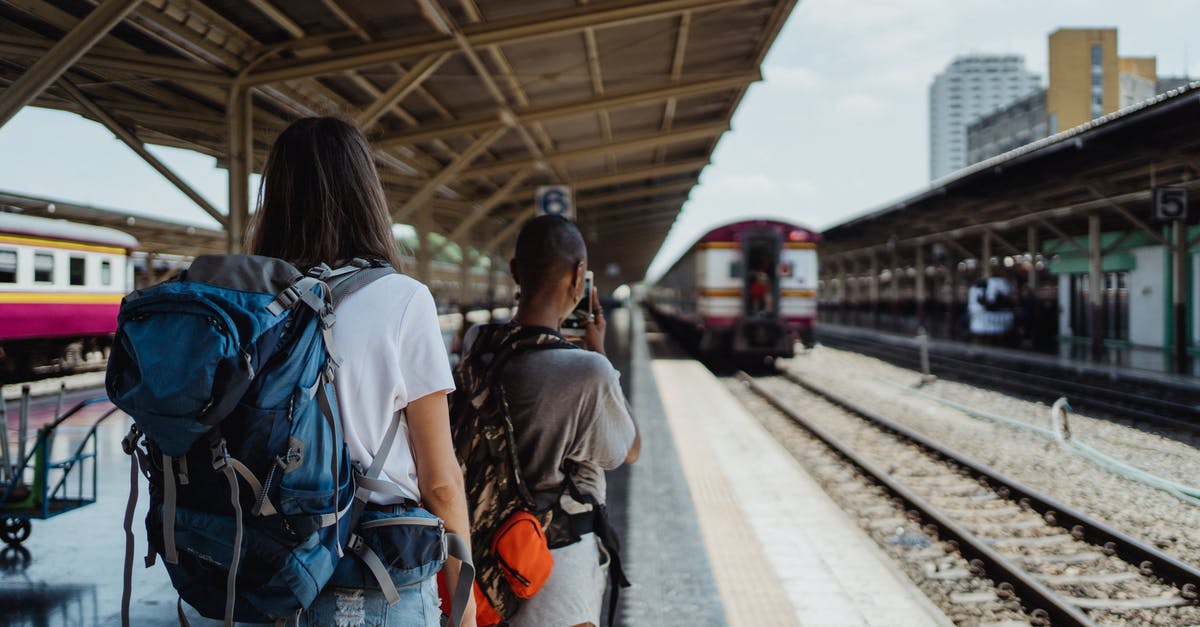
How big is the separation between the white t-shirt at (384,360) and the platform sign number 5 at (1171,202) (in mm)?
13557

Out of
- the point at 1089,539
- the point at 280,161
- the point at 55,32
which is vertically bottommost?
the point at 1089,539

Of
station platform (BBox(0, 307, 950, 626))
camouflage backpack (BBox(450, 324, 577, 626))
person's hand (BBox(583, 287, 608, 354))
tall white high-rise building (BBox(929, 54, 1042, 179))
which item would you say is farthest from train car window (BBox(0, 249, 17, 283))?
tall white high-rise building (BBox(929, 54, 1042, 179))

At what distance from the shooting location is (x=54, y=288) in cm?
1413

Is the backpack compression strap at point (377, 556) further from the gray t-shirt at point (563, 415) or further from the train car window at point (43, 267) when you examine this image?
the train car window at point (43, 267)

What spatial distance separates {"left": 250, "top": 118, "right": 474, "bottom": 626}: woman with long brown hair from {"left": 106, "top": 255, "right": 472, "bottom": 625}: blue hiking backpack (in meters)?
0.07

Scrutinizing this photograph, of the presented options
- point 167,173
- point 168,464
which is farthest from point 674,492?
point 167,173

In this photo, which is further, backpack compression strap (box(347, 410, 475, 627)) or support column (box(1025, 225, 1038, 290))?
support column (box(1025, 225, 1038, 290))

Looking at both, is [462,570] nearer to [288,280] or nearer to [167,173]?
[288,280]

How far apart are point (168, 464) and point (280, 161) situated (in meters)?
0.63

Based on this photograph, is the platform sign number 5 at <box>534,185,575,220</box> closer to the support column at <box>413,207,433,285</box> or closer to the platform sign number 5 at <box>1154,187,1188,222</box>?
the support column at <box>413,207,433,285</box>

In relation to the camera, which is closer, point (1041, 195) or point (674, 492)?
point (674, 492)

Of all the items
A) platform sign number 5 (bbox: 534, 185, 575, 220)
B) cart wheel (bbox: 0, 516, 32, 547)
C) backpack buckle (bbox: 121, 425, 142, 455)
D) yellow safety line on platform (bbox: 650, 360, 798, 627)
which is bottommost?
yellow safety line on platform (bbox: 650, 360, 798, 627)

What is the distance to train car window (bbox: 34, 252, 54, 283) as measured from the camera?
13.7 meters

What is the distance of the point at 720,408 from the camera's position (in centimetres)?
1105
